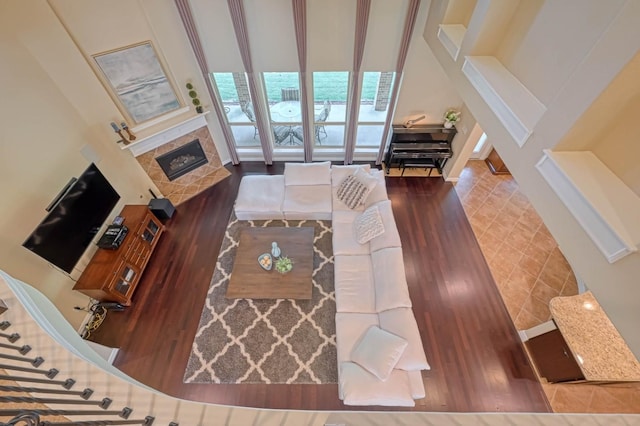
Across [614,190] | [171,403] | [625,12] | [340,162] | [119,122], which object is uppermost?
[340,162]

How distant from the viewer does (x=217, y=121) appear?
17.4 ft

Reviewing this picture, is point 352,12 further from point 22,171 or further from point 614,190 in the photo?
point 22,171

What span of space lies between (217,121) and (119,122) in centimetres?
166

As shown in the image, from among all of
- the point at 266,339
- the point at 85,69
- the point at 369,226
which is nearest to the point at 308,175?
the point at 369,226

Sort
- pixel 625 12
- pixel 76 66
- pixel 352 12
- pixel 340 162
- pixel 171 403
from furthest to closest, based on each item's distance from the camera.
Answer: pixel 340 162, pixel 352 12, pixel 76 66, pixel 625 12, pixel 171 403

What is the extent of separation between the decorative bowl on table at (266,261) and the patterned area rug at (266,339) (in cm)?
53

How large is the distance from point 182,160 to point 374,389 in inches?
199

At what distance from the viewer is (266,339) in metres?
3.61

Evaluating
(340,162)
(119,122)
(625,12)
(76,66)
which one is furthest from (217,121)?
(625,12)

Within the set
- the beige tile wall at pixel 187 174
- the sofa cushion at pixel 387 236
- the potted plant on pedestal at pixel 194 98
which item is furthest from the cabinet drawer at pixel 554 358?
the potted plant on pedestal at pixel 194 98

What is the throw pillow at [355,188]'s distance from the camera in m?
4.41

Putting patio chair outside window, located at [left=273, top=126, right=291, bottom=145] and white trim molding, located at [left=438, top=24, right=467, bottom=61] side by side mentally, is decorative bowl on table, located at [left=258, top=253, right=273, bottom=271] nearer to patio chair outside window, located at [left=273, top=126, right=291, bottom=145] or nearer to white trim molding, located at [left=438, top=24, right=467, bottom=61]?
patio chair outside window, located at [left=273, top=126, right=291, bottom=145]

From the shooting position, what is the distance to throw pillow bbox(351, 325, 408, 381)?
2.77 metres

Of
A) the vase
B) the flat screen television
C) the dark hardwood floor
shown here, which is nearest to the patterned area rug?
the dark hardwood floor
